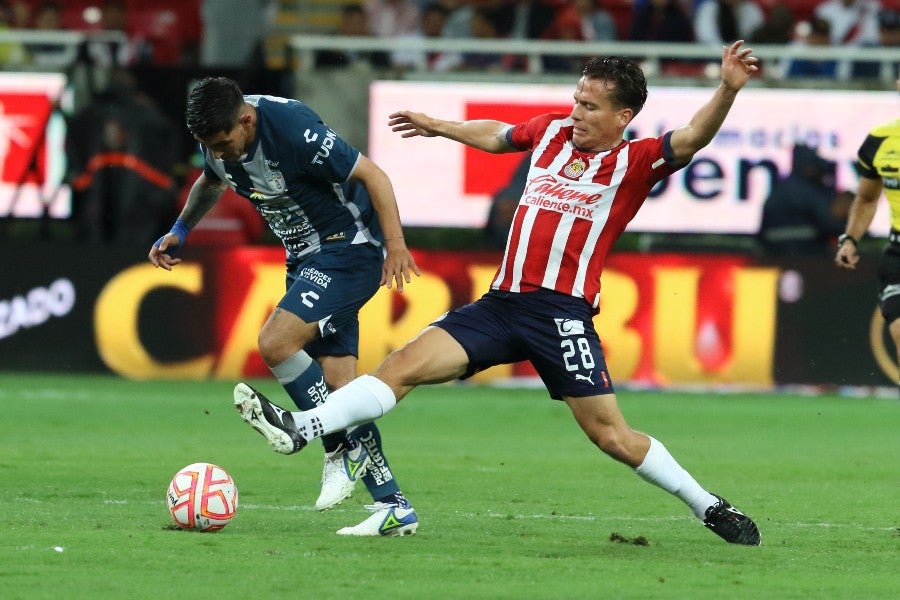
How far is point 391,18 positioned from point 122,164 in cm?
362

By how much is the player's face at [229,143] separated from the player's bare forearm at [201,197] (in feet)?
1.44

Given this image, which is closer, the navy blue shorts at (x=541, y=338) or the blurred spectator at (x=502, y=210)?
the navy blue shorts at (x=541, y=338)

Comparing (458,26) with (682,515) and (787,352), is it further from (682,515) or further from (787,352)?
(682,515)

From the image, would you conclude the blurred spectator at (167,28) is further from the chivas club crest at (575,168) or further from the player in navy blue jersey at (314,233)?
the chivas club crest at (575,168)

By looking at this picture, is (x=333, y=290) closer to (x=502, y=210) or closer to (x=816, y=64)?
(x=502, y=210)

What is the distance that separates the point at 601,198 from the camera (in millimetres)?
7227

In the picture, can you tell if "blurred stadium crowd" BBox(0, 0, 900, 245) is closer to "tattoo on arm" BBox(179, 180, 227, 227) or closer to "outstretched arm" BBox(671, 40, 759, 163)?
"tattoo on arm" BBox(179, 180, 227, 227)

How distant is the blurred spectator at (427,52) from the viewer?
1766 centimetres

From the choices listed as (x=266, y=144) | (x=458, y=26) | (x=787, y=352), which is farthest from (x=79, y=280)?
(x=266, y=144)

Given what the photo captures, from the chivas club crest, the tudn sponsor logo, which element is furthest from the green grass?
the chivas club crest

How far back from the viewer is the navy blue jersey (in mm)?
7574

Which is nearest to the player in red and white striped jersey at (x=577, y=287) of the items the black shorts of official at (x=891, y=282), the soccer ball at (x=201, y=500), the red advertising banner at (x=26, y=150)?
the soccer ball at (x=201, y=500)

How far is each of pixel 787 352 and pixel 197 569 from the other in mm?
10736

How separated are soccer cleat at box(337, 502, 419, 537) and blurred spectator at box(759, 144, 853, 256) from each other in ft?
32.3
